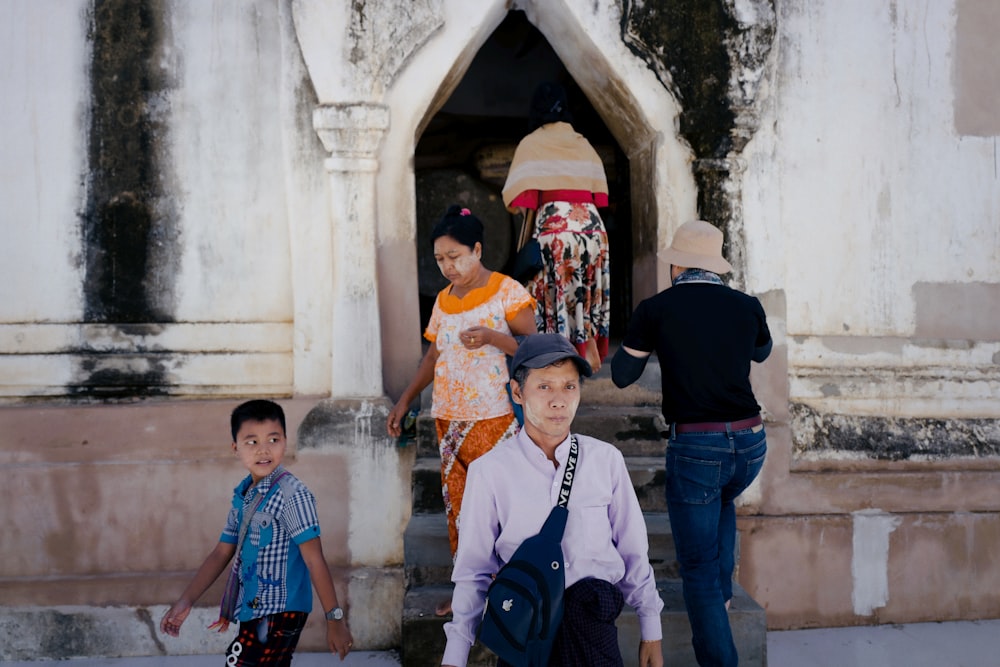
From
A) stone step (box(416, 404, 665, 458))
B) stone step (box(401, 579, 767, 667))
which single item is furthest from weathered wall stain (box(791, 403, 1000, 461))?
stone step (box(401, 579, 767, 667))

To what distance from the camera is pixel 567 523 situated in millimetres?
2002

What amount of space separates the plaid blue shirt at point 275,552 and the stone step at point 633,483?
137cm

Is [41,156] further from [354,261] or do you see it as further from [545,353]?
[545,353]

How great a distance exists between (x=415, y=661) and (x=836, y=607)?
223cm

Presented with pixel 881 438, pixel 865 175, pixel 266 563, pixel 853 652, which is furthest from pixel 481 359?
pixel 865 175

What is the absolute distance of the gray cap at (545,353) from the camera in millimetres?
2061

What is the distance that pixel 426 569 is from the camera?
3.53 metres

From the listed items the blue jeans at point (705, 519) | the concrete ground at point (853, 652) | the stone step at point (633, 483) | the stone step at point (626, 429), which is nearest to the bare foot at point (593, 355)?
the stone step at point (626, 429)

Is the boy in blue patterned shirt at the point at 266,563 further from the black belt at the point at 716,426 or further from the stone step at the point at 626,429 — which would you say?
the stone step at the point at 626,429

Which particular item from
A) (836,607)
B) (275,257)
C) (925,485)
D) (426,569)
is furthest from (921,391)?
(275,257)

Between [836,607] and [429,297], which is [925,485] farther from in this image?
[429,297]

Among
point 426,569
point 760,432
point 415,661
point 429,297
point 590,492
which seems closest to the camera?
point 590,492

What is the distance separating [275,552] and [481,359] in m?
1.05

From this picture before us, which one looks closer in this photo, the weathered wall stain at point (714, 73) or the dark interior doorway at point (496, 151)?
the weathered wall stain at point (714, 73)
